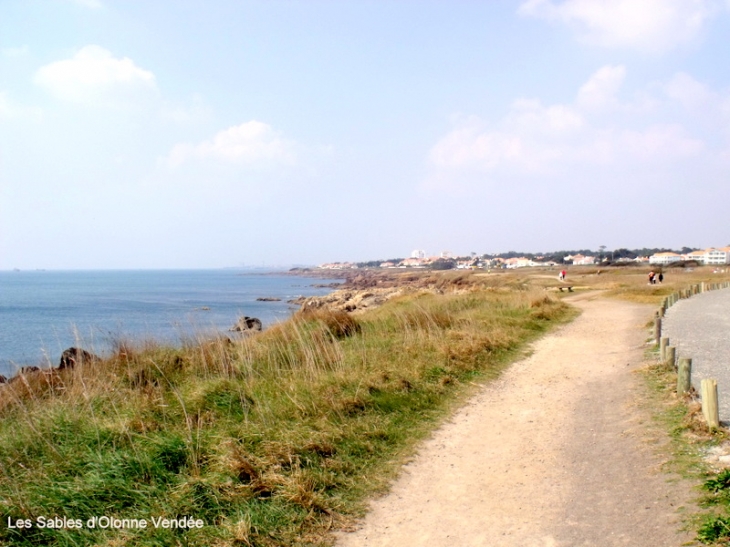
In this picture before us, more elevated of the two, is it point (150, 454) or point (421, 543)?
point (150, 454)

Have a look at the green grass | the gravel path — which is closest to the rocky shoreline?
the gravel path

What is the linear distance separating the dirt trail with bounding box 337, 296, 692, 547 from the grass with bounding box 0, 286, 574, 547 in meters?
0.39

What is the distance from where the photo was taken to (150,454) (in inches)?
214

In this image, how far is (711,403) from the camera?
644 centimetres

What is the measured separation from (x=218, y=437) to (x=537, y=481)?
3513 mm

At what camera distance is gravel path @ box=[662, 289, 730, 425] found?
9391mm

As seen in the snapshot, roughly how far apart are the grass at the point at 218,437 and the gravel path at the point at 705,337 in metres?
4.10

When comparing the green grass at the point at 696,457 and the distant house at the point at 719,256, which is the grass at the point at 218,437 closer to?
the green grass at the point at 696,457

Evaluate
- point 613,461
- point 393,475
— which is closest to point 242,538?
point 393,475

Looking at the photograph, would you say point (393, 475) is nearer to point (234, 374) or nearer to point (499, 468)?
point (499, 468)

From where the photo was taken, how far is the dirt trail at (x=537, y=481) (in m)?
4.62

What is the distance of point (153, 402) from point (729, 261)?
433 ft

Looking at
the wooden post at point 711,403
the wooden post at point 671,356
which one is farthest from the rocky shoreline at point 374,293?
the wooden post at point 711,403

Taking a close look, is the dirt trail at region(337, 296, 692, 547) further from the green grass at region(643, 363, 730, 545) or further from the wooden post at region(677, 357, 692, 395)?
the wooden post at region(677, 357, 692, 395)
